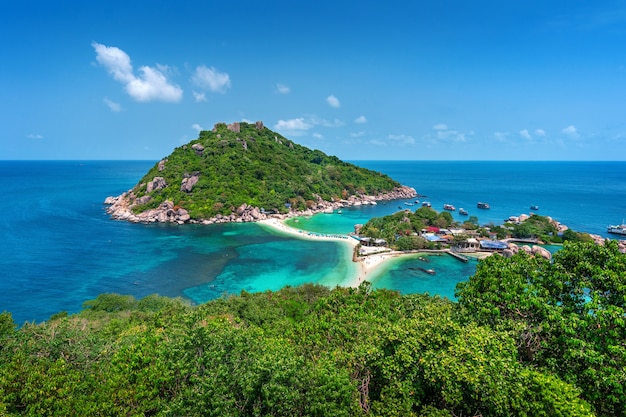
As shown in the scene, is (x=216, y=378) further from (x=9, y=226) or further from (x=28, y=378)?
(x=9, y=226)

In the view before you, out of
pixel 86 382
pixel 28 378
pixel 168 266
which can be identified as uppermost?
pixel 28 378

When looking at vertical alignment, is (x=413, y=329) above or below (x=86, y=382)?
above

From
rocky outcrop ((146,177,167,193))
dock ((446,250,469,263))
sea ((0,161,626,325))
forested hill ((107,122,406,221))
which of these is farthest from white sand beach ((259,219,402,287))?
rocky outcrop ((146,177,167,193))

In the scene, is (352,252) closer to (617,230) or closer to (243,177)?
(243,177)

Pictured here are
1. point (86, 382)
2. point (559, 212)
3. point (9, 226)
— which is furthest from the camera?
point (559, 212)

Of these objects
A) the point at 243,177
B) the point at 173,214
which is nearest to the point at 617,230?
the point at 243,177

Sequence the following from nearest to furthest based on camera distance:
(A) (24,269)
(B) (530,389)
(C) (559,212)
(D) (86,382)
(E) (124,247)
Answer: (B) (530,389), (D) (86,382), (A) (24,269), (E) (124,247), (C) (559,212)

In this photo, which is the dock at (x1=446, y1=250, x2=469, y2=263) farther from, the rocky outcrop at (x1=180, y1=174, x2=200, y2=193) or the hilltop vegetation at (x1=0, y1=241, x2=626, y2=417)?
the rocky outcrop at (x1=180, y1=174, x2=200, y2=193)

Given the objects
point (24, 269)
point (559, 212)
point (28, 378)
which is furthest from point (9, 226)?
point (559, 212)
